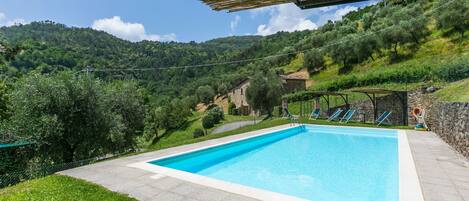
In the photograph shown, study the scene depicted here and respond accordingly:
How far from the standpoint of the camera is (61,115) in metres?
8.44

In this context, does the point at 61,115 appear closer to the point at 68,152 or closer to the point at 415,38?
the point at 68,152

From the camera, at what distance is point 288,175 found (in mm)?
7152

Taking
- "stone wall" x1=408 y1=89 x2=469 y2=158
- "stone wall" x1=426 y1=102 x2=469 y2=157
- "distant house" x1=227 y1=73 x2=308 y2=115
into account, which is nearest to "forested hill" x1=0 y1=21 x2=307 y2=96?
"distant house" x1=227 y1=73 x2=308 y2=115

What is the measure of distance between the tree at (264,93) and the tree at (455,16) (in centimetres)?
1944

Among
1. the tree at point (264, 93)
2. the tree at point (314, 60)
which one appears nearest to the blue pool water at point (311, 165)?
the tree at point (264, 93)

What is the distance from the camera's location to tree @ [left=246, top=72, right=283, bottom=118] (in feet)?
89.8

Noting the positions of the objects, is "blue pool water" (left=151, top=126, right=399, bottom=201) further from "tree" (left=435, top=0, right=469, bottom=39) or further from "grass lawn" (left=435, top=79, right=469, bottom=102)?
"tree" (left=435, top=0, right=469, bottom=39)

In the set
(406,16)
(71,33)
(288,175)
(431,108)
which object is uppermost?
(71,33)

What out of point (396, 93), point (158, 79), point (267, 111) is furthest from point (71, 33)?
point (396, 93)

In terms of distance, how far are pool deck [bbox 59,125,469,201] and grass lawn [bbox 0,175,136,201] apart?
0.76 ft

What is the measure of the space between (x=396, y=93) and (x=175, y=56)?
2534 inches

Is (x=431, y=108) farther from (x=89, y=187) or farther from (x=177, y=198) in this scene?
(x=89, y=187)

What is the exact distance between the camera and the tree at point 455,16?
29938 millimetres

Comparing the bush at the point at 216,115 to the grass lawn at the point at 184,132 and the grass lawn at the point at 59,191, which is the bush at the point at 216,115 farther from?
the grass lawn at the point at 59,191
